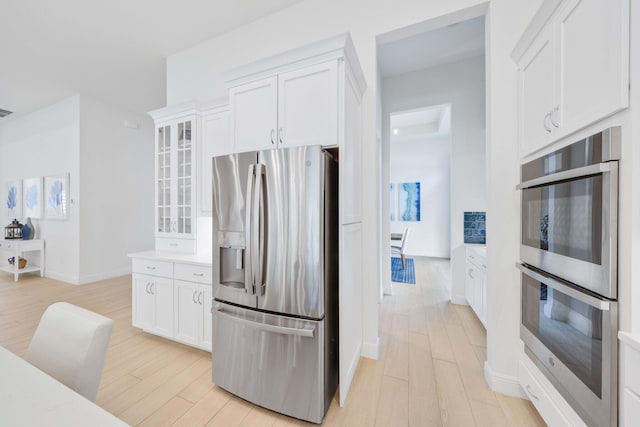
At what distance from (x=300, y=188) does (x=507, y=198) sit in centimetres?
146

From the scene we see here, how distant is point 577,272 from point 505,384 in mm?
1136

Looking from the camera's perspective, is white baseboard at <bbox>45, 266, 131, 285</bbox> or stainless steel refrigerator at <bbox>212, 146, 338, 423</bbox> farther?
white baseboard at <bbox>45, 266, 131, 285</bbox>

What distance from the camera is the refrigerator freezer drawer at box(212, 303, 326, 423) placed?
4.79ft

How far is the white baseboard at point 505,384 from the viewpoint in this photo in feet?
5.56

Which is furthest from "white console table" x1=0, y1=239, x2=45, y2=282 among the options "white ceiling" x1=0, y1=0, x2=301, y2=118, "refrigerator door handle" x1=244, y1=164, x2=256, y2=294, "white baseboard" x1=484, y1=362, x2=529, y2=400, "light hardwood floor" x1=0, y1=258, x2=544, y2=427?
"white baseboard" x1=484, y1=362, x2=529, y2=400

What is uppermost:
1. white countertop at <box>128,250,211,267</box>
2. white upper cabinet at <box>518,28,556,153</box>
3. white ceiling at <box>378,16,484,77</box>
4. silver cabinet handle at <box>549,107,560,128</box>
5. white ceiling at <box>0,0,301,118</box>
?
white ceiling at <box>378,16,484,77</box>

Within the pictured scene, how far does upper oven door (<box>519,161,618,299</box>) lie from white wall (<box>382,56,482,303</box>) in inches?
81.9

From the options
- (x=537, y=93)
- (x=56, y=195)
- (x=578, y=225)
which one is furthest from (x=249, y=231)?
(x=56, y=195)

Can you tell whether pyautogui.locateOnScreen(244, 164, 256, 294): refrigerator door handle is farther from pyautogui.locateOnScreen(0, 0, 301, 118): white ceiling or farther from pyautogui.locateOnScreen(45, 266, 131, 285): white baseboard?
pyautogui.locateOnScreen(45, 266, 131, 285): white baseboard

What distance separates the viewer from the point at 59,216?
4.44m

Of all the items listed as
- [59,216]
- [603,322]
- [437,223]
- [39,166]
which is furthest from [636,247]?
[39,166]

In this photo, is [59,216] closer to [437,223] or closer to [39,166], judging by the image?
[39,166]

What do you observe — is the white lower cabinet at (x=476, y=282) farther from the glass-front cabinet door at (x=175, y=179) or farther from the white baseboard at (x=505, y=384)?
the glass-front cabinet door at (x=175, y=179)

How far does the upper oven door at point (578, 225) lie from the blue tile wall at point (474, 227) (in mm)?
2021
